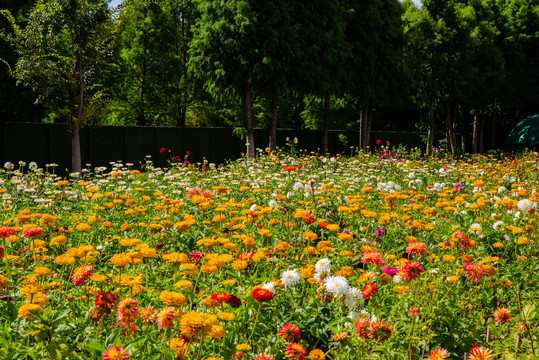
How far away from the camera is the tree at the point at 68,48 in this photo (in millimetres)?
12000

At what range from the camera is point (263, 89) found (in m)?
17.2

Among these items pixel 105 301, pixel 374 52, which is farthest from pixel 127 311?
pixel 374 52

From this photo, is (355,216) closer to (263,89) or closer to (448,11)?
(263,89)

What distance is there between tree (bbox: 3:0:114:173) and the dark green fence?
94.1 inches

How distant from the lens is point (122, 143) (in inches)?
701

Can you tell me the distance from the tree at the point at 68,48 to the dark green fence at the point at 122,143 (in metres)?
2.39

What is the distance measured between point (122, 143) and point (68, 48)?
5.67 metres

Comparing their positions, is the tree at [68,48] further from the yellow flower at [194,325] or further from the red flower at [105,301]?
the yellow flower at [194,325]

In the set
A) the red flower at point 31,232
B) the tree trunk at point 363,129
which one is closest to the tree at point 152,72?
the tree trunk at point 363,129

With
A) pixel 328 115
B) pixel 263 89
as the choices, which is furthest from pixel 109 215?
pixel 328 115

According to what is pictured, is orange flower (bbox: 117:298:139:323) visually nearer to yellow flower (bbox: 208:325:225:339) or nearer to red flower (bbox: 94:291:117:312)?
red flower (bbox: 94:291:117:312)

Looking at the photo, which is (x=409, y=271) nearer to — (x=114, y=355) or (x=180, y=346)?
(x=180, y=346)

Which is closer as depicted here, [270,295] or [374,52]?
[270,295]

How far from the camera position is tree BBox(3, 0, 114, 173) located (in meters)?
12.0
